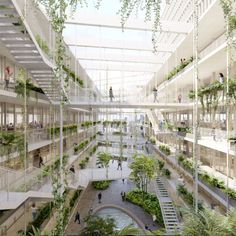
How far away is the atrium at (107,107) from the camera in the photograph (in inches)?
355

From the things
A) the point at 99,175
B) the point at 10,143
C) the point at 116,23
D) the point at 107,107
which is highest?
the point at 116,23

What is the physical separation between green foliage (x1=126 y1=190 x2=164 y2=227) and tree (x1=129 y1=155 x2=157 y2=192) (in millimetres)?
710

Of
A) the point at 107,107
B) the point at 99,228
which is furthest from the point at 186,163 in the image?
the point at 99,228

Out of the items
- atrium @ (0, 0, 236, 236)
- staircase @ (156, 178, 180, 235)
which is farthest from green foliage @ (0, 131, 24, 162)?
staircase @ (156, 178, 180, 235)

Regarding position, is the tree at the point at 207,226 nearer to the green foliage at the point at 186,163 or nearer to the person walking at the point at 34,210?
the person walking at the point at 34,210

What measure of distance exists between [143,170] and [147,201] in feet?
8.31

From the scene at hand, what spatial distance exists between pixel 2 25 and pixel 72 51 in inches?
693

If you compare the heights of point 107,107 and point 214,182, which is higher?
point 107,107

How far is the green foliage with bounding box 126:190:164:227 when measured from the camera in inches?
838

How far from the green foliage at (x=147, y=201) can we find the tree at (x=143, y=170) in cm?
71

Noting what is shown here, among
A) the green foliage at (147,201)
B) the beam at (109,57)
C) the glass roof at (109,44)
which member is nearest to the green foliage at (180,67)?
the glass roof at (109,44)

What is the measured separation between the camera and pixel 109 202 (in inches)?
974

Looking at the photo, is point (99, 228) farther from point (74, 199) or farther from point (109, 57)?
point (109, 57)

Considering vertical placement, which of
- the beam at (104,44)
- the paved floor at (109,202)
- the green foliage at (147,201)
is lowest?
the paved floor at (109,202)
